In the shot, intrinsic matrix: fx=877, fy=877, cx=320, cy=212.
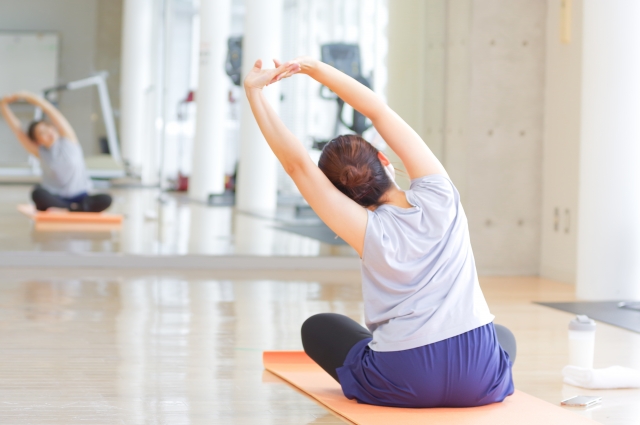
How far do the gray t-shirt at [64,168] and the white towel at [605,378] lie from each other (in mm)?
3337

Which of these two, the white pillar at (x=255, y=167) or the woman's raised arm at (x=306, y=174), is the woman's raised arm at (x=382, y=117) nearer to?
the woman's raised arm at (x=306, y=174)

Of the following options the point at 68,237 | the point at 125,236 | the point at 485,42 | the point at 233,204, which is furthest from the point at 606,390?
the point at 233,204

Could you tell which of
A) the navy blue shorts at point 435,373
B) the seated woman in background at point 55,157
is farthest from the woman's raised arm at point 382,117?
the seated woman in background at point 55,157

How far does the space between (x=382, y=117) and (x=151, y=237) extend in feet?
11.6

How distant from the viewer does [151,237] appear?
538 cm

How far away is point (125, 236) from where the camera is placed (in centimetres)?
549

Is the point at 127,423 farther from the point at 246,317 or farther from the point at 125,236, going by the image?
the point at 125,236

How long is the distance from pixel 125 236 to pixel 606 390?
3594mm

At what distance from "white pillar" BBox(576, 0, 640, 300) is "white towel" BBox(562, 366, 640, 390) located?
5.57 feet

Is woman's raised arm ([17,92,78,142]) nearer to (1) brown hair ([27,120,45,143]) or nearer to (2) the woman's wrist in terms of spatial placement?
(1) brown hair ([27,120,45,143])

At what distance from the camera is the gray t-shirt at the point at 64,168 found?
510cm

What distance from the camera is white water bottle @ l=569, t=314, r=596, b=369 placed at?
8.75ft

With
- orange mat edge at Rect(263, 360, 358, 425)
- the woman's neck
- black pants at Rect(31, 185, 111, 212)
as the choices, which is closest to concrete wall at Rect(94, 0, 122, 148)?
black pants at Rect(31, 185, 111, 212)

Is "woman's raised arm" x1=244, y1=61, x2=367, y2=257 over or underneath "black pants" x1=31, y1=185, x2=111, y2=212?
over
